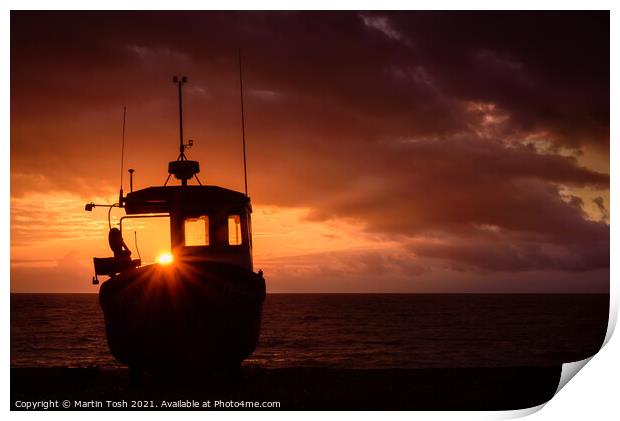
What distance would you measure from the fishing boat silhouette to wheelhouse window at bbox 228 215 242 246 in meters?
0.02

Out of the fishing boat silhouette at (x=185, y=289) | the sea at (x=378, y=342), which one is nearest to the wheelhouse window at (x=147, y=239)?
the fishing boat silhouette at (x=185, y=289)

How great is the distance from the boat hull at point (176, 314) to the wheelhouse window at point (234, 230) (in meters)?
1.41

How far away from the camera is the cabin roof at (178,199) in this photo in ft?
44.8

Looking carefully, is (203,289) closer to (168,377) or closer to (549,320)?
(168,377)

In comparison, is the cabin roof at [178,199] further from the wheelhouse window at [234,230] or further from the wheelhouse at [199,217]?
the wheelhouse window at [234,230]

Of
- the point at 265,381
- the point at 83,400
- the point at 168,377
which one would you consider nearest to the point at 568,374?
the point at 265,381

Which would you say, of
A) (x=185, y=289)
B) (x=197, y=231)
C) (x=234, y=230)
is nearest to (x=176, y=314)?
(x=185, y=289)

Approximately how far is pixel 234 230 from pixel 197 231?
81 cm

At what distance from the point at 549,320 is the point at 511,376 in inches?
2884

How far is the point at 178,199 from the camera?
1365 cm

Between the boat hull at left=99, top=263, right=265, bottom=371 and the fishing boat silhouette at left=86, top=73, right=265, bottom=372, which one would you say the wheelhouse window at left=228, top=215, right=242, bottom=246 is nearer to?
the fishing boat silhouette at left=86, top=73, right=265, bottom=372

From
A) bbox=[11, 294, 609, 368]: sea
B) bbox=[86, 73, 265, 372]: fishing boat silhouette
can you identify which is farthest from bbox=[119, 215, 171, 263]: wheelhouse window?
bbox=[11, 294, 609, 368]: sea

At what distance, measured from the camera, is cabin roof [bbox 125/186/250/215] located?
1366 centimetres

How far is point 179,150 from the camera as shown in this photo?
1472 centimetres
